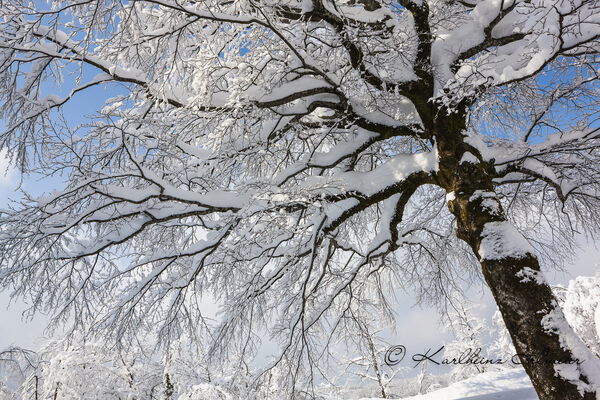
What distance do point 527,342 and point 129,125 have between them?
423cm

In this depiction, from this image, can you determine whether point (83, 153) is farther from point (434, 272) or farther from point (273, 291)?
point (434, 272)

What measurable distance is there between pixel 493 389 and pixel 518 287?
1.32 meters

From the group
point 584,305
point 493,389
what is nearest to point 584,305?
point 584,305

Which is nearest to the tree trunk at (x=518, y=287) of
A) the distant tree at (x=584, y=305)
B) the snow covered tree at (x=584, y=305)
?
the distant tree at (x=584, y=305)

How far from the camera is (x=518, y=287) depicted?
2.95 metres

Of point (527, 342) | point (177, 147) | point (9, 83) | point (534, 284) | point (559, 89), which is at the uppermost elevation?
point (9, 83)

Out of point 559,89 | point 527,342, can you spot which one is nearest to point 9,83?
point 527,342

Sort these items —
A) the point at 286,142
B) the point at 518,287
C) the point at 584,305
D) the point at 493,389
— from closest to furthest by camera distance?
the point at 518,287
the point at 493,389
the point at 286,142
the point at 584,305

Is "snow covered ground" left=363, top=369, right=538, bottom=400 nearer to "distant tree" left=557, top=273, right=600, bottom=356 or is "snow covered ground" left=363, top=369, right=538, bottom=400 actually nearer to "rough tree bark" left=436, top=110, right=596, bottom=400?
"rough tree bark" left=436, top=110, right=596, bottom=400

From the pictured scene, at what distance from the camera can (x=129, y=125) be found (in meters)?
4.11

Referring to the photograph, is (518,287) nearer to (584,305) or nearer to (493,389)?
(493,389)

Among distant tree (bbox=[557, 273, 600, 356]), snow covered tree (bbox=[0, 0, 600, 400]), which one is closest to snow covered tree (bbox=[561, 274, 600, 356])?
distant tree (bbox=[557, 273, 600, 356])

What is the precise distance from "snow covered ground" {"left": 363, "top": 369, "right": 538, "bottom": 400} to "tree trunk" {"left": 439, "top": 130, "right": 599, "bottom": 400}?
2.74 ft

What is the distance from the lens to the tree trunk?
8.43 feet
